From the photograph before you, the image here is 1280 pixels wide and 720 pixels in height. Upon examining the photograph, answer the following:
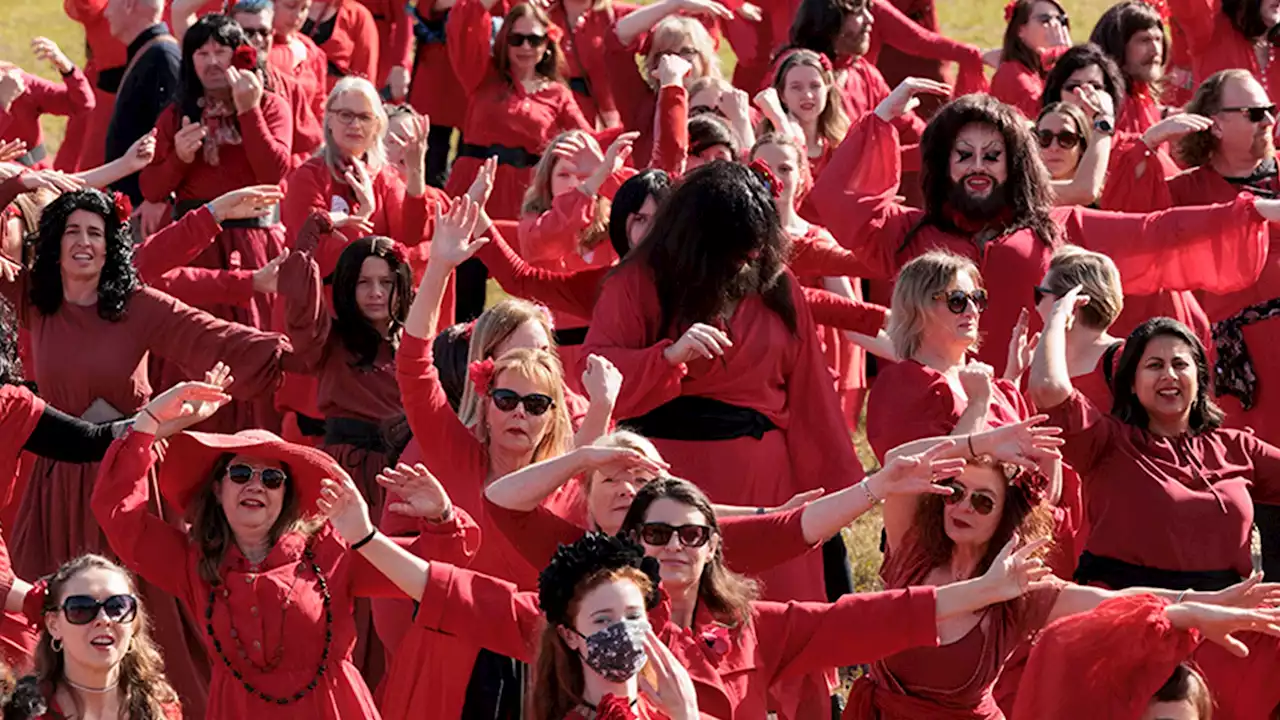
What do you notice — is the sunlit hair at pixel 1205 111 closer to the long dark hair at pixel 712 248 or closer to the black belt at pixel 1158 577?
the black belt at pixel 1158 577

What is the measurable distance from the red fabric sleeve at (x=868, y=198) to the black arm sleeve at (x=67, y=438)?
276 cm

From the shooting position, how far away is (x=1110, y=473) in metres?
8.76

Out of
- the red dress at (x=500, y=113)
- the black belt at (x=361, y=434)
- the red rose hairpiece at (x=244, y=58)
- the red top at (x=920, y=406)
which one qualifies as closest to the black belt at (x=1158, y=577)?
the red top at (x=920, y=406)

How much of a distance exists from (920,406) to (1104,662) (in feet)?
7.94

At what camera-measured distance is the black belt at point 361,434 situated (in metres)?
10.1

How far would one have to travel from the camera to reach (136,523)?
325 inches

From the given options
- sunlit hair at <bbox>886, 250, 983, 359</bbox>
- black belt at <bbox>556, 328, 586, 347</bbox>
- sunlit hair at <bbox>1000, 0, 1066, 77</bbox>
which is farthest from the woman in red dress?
sunlit hair at <bbox>1000, 0, 1066, 77</bbox>

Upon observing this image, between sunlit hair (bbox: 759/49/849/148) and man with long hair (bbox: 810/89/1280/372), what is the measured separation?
2.42 meters

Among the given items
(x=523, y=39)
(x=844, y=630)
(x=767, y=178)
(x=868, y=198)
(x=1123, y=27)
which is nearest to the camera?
(x=844, y=630)

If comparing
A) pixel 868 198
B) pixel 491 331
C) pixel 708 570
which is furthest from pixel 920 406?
pixel 708 570

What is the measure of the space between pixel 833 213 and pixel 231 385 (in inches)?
90.2

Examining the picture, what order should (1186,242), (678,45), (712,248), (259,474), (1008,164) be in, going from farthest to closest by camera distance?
(678,45) → (1186,242) → (1008,164) → (712,248) → (259,474)

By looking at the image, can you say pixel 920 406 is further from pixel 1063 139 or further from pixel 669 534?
pixel 1063 139

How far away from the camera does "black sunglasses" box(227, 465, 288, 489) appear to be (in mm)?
8188
